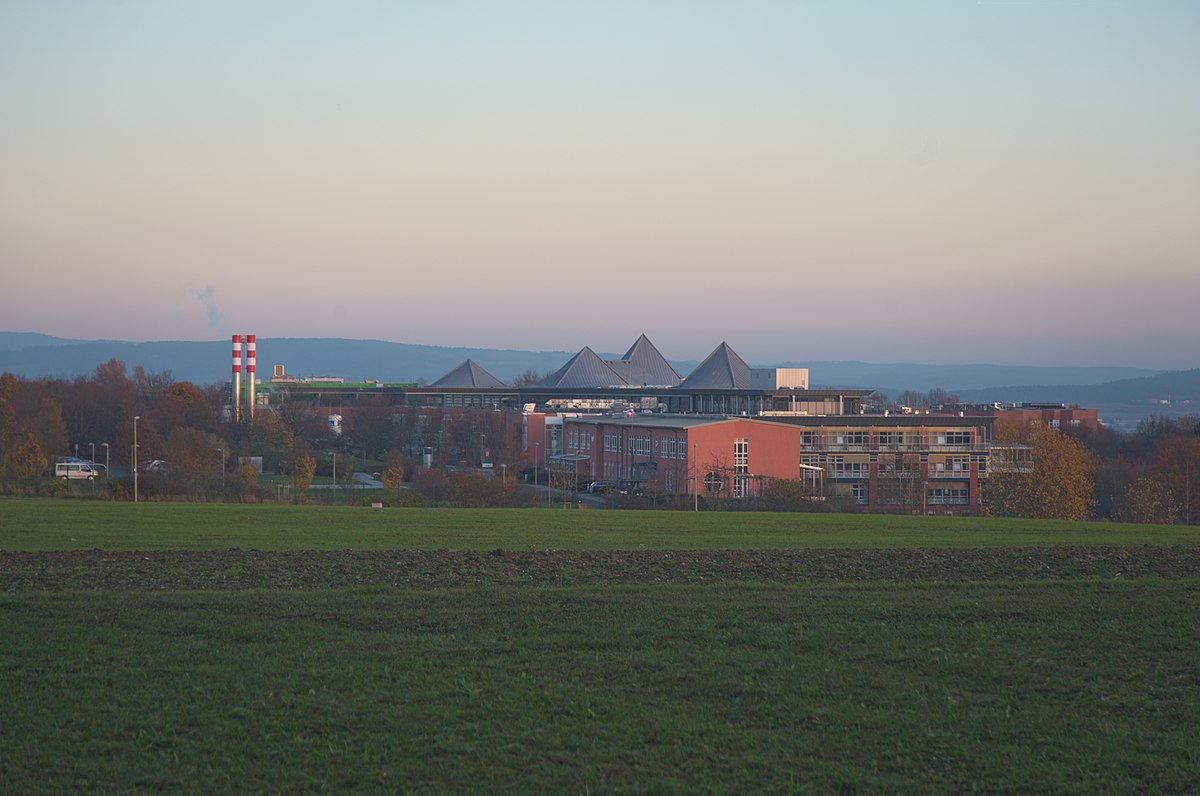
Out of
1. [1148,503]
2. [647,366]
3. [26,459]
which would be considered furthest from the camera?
[647,366]

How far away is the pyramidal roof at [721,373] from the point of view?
397 ft

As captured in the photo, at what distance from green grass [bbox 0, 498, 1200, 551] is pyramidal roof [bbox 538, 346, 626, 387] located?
343ft

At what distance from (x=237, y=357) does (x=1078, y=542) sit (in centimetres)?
9645

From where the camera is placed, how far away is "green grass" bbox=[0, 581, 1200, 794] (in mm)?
8188

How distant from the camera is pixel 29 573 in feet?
59.2

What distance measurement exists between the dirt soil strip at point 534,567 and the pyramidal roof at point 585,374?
122 m

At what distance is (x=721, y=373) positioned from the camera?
12331cm

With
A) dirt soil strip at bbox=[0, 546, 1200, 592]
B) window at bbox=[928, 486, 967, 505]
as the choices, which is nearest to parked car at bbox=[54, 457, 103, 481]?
dirt soil strip at bbox=[0, 546, 1200, 592]

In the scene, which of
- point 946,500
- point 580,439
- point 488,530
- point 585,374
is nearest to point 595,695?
point 488,530

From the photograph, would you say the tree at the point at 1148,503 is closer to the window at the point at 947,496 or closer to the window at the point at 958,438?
the window at the point at 947,496

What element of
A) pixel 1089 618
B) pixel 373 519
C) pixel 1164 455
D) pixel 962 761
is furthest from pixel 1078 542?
pixel 1164 455

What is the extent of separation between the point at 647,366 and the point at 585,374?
1317 centimetres

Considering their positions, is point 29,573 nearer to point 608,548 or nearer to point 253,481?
point 608,548

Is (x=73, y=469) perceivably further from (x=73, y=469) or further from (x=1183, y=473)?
(x=1183, y=473)
